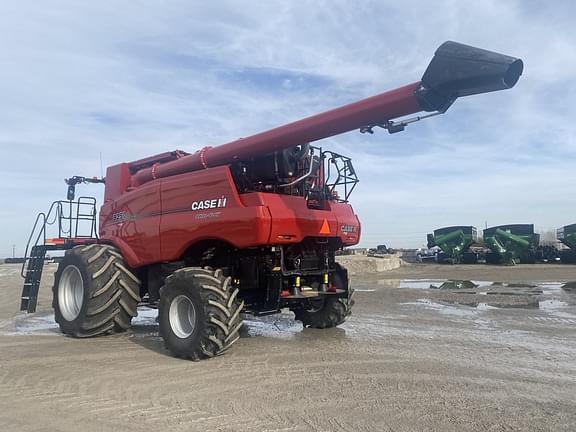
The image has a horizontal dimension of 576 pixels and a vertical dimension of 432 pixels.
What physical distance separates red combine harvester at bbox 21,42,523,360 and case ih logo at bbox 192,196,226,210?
0.05 feet

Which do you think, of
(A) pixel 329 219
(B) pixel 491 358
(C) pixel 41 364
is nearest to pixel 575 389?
(B) pixel 491 358

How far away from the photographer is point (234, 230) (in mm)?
7301

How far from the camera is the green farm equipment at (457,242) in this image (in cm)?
3381

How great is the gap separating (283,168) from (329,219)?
1244 millimetres

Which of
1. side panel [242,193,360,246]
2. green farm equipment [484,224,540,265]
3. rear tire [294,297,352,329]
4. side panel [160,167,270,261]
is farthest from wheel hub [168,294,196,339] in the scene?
green farm equipment [484,224,540,265]

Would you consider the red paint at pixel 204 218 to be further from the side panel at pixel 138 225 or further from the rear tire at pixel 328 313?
the rear tire at pixel 328 313

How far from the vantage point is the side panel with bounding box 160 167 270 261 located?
282 inches

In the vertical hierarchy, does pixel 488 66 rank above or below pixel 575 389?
above

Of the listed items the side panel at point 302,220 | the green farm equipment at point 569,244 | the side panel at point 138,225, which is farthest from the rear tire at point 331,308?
the green farm equipment at point 569,244

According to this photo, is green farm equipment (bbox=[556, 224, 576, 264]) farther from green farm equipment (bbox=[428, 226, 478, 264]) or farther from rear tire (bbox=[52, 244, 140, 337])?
rear tire (bbox=[52, 244, 140, 337])

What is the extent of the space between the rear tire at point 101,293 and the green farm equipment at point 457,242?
28.1 m

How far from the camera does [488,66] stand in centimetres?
529

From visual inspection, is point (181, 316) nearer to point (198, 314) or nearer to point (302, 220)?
point (198, 314)

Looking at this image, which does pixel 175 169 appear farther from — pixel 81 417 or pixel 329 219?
pixel 81 417
